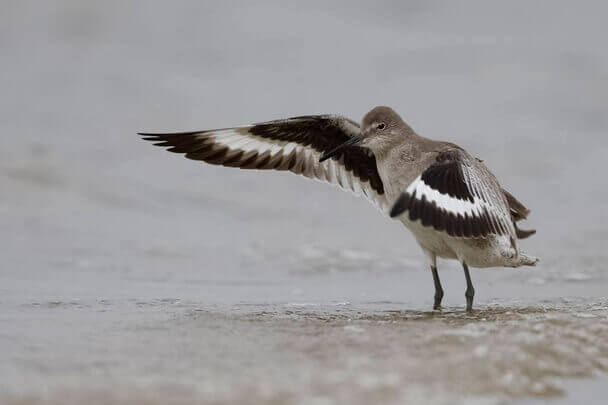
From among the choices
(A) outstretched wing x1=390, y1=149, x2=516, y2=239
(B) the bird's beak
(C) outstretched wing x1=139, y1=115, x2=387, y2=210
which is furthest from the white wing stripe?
(C) outstretched wing x1=139, y1=115, x2=387, y2=210

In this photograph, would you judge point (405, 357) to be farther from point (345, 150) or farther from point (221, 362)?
point (345, 150)

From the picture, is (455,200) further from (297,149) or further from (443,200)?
(297,149)

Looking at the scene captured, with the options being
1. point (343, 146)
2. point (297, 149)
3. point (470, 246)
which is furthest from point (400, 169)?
point (297, 149)

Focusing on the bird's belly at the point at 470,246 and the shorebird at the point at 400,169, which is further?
the bird's belly at the point at 470,246

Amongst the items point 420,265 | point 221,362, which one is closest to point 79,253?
point 420,265

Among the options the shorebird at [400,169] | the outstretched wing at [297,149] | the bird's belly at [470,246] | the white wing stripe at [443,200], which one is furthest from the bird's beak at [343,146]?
the white wing stripe at [443,200]

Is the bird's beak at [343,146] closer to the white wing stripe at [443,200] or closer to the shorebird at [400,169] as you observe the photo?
the shorebird at [400,169]

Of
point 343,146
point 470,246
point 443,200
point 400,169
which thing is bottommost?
point 470,246
